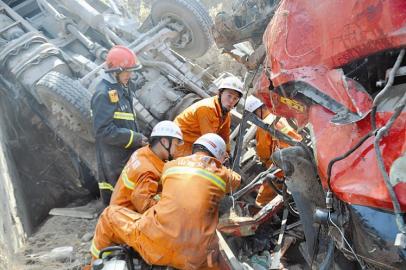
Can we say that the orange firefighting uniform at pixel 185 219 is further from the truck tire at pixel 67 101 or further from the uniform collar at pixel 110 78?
the truck tire at pixel 67 101

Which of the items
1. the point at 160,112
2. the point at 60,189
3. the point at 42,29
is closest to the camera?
the point at 160,112

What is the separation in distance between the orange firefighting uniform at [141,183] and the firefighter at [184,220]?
214mm

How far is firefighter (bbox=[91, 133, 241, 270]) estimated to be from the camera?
3.21m

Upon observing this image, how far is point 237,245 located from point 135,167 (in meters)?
1.08

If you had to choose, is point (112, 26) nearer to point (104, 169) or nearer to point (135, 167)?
point (104, 169)

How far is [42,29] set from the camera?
23.7ft

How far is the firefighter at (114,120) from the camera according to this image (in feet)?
15.5

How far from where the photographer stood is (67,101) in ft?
17.8

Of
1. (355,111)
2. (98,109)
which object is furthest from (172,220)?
→ (98,109)

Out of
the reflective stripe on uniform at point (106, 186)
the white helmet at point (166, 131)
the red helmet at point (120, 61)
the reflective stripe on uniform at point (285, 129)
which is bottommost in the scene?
the reflective stripe on uniform at point (106, 186)

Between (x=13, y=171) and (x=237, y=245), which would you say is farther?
(x=13, y=171)

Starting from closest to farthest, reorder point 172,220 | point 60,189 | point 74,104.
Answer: point 172,220
point 74,104
point 60,189

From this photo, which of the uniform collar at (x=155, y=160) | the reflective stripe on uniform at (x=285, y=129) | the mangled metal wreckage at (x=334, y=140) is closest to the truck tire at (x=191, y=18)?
the mangled metal wreckage at (x=334, y=140)

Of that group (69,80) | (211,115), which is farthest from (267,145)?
(69,80)
